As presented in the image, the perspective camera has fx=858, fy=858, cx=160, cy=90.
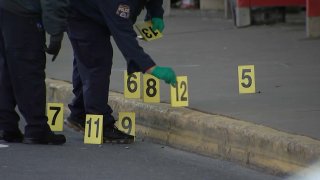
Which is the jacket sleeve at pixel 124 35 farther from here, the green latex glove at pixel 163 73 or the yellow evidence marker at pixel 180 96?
the yellow evidence marker at pixel 180 96

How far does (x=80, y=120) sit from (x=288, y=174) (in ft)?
7.49

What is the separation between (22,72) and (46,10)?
56 cm

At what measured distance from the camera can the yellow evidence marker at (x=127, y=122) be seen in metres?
7.21

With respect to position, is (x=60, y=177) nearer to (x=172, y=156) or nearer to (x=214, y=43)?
(x=172, y=156)

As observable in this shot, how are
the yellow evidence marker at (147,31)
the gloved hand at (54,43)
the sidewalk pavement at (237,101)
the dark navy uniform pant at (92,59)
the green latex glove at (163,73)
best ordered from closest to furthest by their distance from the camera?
the sidewalk pavement at (237,101) < the green latex glove at (163,73) < the gloved hand at (54,43) < the dark navy uniform pant at (92,59) < the yellow evidence marker at (147,31)

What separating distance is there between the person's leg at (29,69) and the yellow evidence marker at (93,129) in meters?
0.22

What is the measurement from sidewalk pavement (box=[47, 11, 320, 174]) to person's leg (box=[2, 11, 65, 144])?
0.98m

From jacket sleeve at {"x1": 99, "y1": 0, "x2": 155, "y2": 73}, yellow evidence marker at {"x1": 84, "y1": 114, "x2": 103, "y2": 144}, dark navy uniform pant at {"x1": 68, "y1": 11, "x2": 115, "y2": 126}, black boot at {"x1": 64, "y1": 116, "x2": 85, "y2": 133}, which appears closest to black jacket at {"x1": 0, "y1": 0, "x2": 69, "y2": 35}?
dark navy uniform pant at {"x1": 68, "y1": 11, "x2": 115, "y2": 126}

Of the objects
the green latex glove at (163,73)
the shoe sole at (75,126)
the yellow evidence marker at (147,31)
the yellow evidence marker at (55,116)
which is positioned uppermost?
the yellow evidence marker at (147,31)

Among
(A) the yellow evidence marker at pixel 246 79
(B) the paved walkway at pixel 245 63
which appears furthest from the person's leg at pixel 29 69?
(A) the yellow evidence marker at pixel 246 79

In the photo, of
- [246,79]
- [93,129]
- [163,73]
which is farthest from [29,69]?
[246,79]

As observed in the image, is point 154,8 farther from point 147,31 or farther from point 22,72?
point 22,72

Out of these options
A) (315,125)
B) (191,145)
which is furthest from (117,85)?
(315,125)

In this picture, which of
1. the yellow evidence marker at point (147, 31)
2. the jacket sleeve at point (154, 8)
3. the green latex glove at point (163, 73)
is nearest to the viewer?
the green latex glove at point (163, 73)
